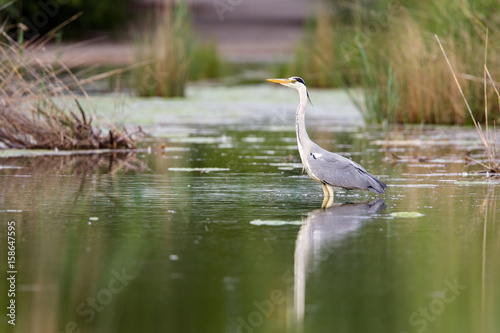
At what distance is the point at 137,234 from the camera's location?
5.69m

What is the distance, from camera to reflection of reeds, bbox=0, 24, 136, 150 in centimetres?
976

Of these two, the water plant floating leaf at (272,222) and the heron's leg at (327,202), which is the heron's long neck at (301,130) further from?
the water plant floating leaf at (272,222)

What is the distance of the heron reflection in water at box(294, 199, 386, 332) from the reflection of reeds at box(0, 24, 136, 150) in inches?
161

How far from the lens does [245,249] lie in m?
5.25

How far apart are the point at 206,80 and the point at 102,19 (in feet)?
32.8

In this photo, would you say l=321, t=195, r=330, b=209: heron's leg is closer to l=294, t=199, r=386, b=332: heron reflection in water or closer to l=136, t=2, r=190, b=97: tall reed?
l=294, t=199, r=386, b=332: heron reflection in water

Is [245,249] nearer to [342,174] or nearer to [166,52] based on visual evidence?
[342,174]

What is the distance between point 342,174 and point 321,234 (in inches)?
→ 58.5

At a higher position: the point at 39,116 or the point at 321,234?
the point at 39,116

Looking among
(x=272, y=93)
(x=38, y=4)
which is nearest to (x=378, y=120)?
(x=272, y=93)

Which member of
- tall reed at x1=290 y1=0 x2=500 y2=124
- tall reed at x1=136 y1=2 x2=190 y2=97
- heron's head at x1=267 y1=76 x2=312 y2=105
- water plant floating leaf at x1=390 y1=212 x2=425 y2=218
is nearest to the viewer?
water plant floating leaf at x1=390 y1=212 x2=425 y2=218

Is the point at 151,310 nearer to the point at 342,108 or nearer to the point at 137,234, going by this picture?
the point at 137,234

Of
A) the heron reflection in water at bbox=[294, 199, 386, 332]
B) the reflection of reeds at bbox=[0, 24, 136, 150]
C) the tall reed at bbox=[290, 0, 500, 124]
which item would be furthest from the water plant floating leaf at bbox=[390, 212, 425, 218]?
the tall reed at bbox=[290, 0, 500, 124]

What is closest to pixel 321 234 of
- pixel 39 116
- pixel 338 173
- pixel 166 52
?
pixel 338 173
